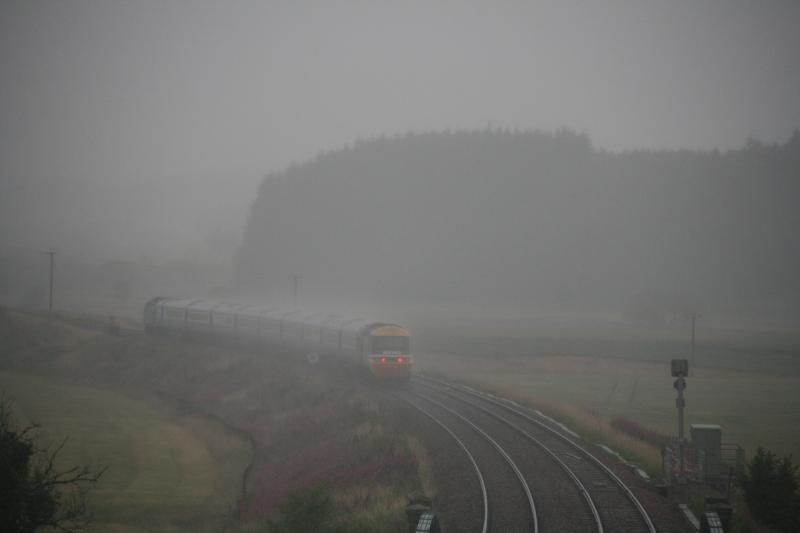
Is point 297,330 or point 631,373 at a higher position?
point 297,330

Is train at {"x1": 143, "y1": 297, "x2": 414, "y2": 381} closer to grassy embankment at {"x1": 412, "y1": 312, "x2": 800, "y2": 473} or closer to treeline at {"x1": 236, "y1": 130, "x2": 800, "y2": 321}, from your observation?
grassy embankment at {"x1": 412, "y1": 312, "x2": 800, "y2": 473}

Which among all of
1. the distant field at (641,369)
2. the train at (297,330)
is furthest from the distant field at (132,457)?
the distant field at (641,369)

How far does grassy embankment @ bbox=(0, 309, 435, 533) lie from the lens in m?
21.8

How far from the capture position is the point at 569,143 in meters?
144

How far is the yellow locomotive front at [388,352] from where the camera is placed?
37.1 m

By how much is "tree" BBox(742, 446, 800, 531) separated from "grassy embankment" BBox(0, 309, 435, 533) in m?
8.91

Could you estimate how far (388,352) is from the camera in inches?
1469

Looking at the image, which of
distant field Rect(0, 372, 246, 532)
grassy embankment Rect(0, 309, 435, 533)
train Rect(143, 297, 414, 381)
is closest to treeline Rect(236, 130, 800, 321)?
train Rect(143, 297, 414, 381)

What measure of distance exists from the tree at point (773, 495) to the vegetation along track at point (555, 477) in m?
2.95

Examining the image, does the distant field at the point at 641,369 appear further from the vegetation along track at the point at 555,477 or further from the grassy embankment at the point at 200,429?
the grassy embankment at the point at 200,429

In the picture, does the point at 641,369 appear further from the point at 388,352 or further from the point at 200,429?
the point at 200,429

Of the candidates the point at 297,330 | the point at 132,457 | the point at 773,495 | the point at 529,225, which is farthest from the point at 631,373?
the point at 529,225

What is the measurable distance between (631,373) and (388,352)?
2965cm

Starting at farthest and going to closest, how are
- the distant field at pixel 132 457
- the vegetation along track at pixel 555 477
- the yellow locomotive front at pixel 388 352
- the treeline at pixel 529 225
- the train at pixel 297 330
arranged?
the treeline at pixel 529 225 → the train at pixel 297 330 → the yellow locomotive front at pixel 388 352 → the distant field at pixel 132 457 → the vegetation along track at pixel 555 477
